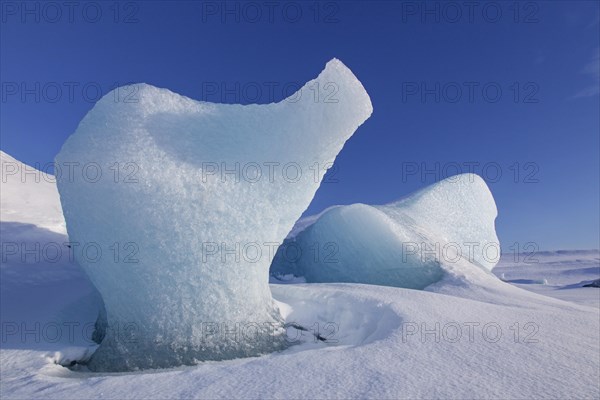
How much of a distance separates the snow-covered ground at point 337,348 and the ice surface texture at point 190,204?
16.1 inches

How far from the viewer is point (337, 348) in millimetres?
2930

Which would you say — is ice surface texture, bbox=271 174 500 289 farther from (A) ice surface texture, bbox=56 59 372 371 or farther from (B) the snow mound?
(B) the snow mound

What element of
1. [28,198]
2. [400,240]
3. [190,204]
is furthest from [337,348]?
[28,198]

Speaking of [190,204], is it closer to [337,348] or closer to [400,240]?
[337,348]

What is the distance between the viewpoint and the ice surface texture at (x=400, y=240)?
7.75m

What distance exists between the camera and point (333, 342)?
3816 millimetres

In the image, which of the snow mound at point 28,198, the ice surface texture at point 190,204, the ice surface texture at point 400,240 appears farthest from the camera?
the ice surface texture at point 400,240

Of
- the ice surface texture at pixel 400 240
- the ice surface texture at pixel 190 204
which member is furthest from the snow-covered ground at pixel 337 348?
the ice surface texture at pixel 400 240

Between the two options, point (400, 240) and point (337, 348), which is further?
point (400, 240)

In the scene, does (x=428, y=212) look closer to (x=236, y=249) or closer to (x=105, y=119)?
(x=236, y=249)

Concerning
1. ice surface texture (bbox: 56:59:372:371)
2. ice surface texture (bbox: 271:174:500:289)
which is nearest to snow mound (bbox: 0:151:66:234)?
ice surface texture (bbox: 56:59:372:371)

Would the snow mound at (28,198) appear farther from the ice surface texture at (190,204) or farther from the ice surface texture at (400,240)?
the ice surface texture at (400,240)

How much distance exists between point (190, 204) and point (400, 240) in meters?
5.20

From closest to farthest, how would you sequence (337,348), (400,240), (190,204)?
(337,348)
(190,204)
(400,240)
